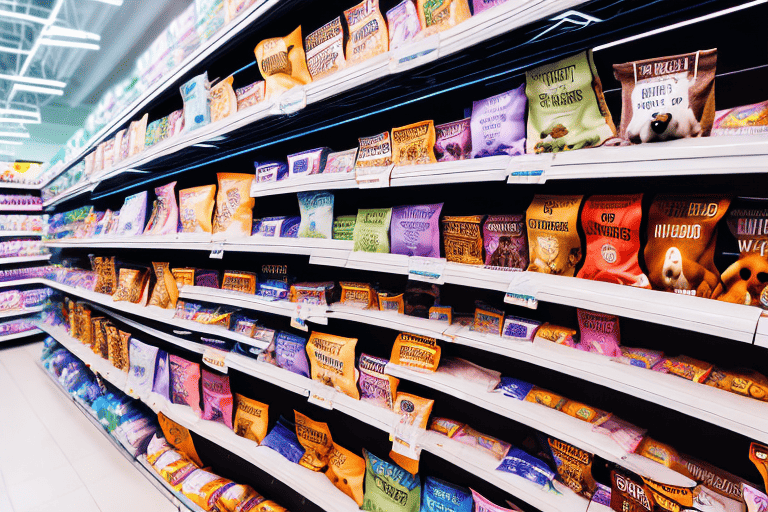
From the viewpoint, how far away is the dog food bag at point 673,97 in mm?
721

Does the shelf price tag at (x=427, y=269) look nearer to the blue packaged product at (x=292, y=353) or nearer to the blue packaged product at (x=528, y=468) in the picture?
the blue packaged product at (x=528, y=468)

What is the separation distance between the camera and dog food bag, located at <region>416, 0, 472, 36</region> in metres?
1.01

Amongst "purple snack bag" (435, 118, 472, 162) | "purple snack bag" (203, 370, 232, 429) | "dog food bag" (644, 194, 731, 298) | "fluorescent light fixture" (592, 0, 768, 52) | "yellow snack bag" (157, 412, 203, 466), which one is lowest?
"yellow snack bag" (157, 412, 203, 466)

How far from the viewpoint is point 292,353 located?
1.61m

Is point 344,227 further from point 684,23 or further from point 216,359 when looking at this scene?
point 684,23

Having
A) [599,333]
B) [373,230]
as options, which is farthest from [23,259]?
[599,333]

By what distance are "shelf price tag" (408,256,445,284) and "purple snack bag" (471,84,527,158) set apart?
361 mm

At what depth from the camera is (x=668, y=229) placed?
2.72 ft

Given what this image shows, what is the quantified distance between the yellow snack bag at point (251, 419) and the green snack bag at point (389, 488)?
655 millimetres

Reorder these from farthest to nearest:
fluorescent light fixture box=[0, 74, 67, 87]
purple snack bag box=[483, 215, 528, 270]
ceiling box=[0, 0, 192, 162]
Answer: fluorescent light fixture box=[0, 74, 67, 87] → ceiling box=[0, 0, 192, 162] → purple snack bag box=[483, 215, 528, 270]

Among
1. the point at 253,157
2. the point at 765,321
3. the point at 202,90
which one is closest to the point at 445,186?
the point at 765,321

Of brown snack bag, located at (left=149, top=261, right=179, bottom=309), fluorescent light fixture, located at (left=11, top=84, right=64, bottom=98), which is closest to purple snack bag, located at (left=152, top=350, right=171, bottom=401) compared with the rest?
brown snack bag, located at (left=149, top=261, right=179, bottom=309)

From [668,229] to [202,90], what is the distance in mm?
2122

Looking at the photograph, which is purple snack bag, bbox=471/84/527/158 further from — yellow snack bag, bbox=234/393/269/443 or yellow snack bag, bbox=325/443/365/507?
yellow snack bag, bbox=234/393/269/443
